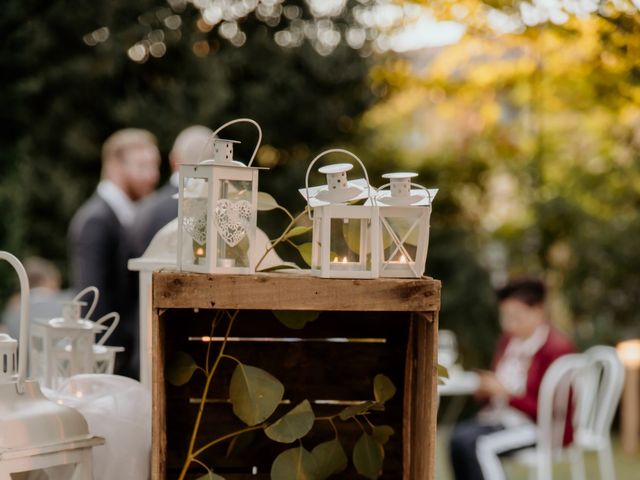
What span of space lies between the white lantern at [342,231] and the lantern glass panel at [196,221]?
172 millimetres

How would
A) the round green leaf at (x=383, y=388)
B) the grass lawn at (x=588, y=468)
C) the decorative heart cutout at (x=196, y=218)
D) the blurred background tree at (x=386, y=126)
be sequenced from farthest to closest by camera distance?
the blurred background tree at (x=386, y=126)
the grass lawn at (x=588, y=468)
the round green leaf at (x=383, y=388)
the decorative heart cutout at (x=196, y=218)

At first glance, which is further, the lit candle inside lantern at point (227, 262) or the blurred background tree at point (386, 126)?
the blurred background tree at point (386, 126)

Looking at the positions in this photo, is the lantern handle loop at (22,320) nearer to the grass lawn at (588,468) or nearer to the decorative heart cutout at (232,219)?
the decorative heart cutout at (232,219)

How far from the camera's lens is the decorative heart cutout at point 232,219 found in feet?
4.99

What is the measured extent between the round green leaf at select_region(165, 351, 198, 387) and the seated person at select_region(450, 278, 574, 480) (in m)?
2.94

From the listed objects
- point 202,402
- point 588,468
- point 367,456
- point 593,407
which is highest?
point 202,402

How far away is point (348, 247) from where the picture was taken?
4.96 ft

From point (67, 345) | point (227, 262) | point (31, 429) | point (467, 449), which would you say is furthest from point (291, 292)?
point (467, 449)

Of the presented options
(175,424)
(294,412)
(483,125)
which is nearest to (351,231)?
(294,412)

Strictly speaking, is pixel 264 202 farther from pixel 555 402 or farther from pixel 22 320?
pixel 555 402

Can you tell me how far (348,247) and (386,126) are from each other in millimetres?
7509

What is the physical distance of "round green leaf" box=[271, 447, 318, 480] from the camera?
1571mm

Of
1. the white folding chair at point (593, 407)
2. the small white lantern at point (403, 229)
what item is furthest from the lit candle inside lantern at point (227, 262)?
the white folding chair at point (593, 407)

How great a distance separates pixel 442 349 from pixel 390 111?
12.3ft
